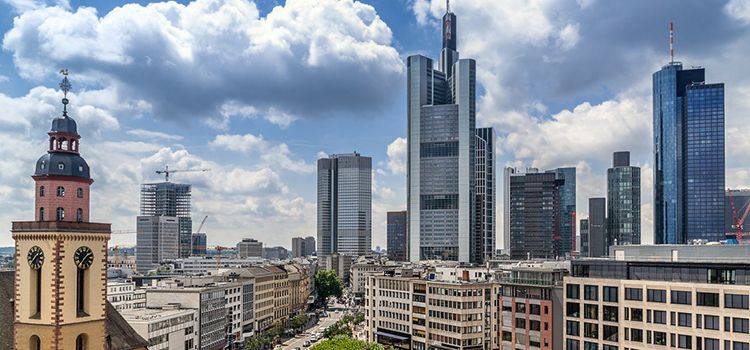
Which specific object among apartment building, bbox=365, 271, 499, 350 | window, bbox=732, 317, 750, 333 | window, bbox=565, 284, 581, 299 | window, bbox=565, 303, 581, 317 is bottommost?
apartment building, bbox=365, 271, 499, 350

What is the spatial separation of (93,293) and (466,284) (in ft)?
341

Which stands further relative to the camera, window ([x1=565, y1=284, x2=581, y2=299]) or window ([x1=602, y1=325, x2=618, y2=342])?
window ([x1=565, y1=284, x2=581, y2=299])

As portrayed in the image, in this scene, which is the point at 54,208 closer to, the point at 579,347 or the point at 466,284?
the point at 579,347

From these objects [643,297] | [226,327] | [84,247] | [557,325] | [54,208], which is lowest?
[226,327]

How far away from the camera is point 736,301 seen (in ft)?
292

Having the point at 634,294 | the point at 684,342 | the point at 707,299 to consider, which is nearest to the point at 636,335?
the point at 634,294

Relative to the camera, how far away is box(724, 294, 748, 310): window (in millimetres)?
88500

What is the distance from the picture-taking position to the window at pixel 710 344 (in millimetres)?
89906

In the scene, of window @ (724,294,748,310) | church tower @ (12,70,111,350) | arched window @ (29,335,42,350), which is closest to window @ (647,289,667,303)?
window @ (724,294,748,310)

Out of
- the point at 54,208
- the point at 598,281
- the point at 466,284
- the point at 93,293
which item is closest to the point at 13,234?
the point at 54,208

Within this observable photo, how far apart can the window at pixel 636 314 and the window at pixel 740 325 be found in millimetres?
13633

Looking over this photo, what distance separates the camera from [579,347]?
107m

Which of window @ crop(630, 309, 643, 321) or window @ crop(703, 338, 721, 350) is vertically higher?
window @ crop(630, 309, 643, 321)

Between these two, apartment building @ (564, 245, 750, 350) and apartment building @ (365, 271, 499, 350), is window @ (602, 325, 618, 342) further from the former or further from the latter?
apartment building @ (365, 271, 499, 350)
